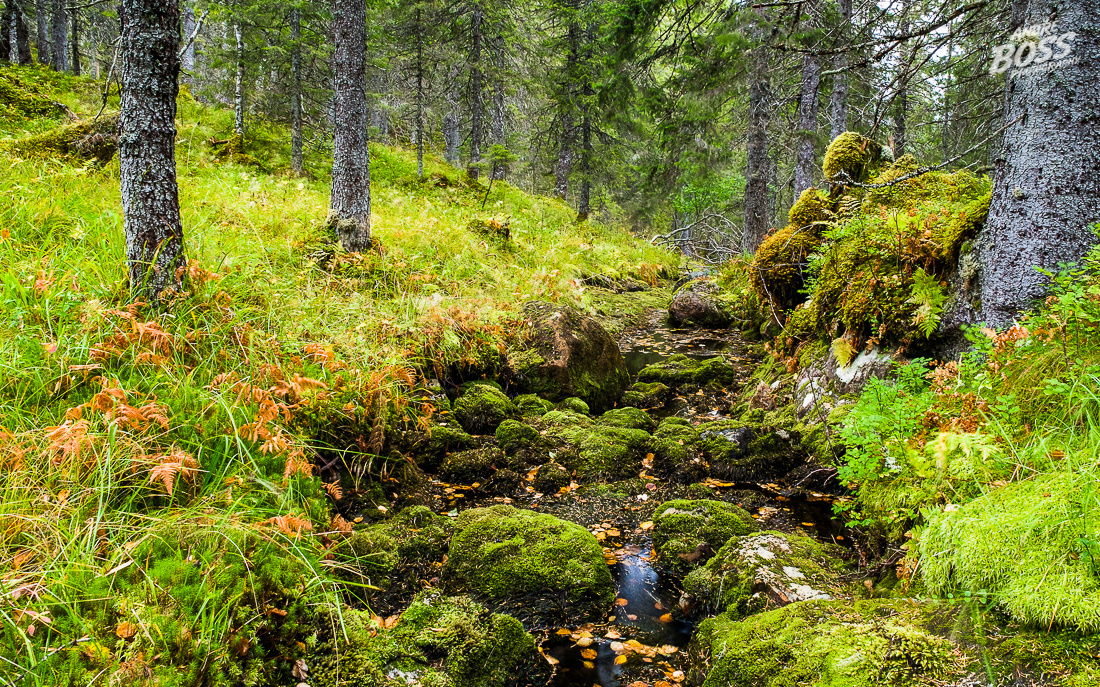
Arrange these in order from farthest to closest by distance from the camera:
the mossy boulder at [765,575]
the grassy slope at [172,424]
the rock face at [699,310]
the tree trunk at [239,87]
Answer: the tree trunk at [239,87] < the rock face at [699,310] < the mossy boulder at [765,575] < the grassy slope at [172,424]

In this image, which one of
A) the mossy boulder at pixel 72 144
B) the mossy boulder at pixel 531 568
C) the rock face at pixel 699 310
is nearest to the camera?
the mossy boulder at pixel 531 568

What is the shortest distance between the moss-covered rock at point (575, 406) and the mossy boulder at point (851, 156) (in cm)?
515

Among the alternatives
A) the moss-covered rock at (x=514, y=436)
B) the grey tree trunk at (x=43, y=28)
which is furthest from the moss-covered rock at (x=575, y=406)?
the grey tree trunk at (x=43, y=28)

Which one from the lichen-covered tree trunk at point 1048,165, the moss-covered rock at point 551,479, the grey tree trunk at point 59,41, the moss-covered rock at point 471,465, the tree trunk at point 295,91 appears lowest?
the moss-covered rock at point 551,479

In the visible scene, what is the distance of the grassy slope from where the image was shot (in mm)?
2285

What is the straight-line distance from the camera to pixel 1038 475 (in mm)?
2555

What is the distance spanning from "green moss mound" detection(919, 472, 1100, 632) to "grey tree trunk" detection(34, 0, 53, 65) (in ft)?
84.0

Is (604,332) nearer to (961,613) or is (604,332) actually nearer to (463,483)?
(463,483)

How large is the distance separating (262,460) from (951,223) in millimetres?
6121

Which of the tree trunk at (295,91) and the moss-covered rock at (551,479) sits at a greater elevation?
the tree trunk at (295,91)

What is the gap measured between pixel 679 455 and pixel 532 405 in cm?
195

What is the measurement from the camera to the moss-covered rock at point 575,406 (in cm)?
677

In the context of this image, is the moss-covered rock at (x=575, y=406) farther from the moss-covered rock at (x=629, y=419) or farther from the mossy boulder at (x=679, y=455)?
the mossy boulder at (x=679, y=455)

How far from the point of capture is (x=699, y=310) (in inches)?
489
